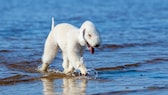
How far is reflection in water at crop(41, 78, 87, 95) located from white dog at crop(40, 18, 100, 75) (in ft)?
0.89

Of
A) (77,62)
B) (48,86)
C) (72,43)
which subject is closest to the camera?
(48,86)

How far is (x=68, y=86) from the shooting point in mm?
10930

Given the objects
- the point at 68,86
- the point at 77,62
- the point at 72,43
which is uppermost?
the point at 72,43

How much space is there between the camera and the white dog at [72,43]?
34.9 feet

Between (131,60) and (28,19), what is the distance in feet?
43.0

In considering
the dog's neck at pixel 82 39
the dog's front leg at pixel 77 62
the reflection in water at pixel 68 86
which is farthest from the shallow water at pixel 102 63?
the dog's neck at pixel 82 39

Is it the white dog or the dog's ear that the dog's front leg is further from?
the dog's ear

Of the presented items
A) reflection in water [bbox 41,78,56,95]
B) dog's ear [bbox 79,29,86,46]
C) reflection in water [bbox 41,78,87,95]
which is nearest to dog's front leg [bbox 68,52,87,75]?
reflection in water [bbox 41,78,87,95]

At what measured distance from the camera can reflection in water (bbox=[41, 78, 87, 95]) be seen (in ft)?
33.6

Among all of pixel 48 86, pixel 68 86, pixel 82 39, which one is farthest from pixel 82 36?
pixel 48 86

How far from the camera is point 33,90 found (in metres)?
10.6

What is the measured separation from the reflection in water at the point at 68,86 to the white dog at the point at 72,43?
0.89 ft

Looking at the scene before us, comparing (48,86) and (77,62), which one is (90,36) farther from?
(48,86)

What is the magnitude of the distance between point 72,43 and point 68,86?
0.94m
